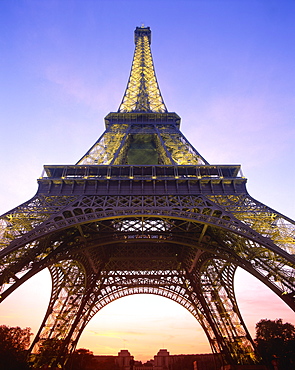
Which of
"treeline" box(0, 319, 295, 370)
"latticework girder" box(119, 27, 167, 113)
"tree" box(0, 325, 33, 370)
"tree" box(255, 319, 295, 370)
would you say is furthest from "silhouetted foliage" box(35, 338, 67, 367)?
"latticework girder" box(119, 27, 167, 113)

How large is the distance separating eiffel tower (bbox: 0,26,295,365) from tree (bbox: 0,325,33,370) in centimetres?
183

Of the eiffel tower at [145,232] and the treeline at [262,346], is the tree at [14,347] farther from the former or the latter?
the eiffel tower at [145,232]

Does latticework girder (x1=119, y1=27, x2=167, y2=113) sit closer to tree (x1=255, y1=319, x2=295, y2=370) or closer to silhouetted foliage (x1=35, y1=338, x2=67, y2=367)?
silhouetted foliage (x1=35, y1=338, x2=67, y2=367)

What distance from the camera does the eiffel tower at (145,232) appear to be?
14672 mm

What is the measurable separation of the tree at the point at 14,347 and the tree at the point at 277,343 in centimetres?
2058

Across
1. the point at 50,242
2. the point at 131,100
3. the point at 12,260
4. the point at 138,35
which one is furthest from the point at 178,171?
the point at 138,35

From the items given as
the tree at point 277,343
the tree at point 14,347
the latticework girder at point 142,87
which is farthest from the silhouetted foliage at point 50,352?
the latticework girder at point 142,87

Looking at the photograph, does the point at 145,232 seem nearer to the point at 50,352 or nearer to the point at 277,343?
the point at 50,352

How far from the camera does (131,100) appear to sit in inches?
1288

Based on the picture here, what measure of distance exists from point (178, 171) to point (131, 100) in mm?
17668

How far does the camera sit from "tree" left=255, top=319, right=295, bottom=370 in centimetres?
2339

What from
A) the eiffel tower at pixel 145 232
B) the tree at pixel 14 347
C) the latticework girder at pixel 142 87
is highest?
the latticework girder at pixel 142 87

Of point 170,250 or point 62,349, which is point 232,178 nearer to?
point 170,250

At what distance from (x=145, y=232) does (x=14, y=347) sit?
14.9m
